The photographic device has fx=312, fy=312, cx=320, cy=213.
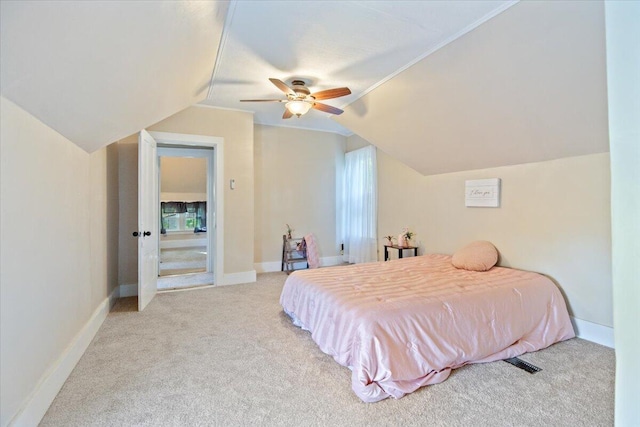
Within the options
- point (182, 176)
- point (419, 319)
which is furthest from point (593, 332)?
point (182, 176)

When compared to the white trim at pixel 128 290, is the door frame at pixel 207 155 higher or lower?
higher

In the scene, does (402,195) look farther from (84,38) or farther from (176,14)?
(84,38)

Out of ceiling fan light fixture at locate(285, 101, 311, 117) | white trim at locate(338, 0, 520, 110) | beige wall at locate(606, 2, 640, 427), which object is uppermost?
white trim at locate(338, 0, 520, 110)

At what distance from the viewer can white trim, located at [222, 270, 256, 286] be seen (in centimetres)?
460

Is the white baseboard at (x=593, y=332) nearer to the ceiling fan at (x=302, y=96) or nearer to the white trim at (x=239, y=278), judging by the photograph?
the ceiling fan at (x=302, y=96)

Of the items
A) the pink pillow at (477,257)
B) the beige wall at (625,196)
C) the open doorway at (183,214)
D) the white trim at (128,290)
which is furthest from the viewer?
the open doorway at (183,214)

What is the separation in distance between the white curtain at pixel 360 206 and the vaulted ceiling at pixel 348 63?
6.23 ft

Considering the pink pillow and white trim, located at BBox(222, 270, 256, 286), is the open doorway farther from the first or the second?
the pink pillow

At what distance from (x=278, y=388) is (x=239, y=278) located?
2827 mm

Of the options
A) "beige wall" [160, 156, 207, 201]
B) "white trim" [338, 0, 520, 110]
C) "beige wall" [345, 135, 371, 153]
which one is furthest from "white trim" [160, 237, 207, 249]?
"white trim" [338, 0, 520, 110]

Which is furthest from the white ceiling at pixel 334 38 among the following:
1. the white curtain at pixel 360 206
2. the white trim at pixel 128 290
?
the white trim at pixel 128 290

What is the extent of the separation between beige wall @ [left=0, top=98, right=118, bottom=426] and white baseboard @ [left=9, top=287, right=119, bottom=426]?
3 cm

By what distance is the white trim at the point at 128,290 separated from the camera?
4117mm

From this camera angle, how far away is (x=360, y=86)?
343cm
